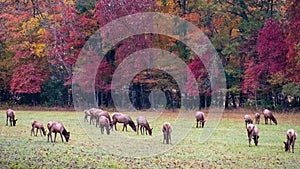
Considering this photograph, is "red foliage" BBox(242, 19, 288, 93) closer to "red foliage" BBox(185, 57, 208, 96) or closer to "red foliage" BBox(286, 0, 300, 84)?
"red foliage" BBox(286, 0, 300, 84)

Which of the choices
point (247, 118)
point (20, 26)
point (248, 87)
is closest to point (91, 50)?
point (20, 26)

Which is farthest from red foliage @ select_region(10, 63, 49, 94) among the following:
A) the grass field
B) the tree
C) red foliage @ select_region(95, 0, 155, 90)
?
the grass field

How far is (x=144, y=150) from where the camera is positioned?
21016mm

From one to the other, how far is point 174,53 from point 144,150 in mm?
28748

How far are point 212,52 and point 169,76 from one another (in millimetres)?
5100

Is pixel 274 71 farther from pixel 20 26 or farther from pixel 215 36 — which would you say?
pixel 20 26

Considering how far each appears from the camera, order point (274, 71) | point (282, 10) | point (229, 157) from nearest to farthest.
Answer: point (229, 157) < point (274, 71) < point (282, 10)

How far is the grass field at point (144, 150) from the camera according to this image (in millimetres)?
17359

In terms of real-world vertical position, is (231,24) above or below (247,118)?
above

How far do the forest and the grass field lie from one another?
1515 cm

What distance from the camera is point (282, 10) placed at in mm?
46344

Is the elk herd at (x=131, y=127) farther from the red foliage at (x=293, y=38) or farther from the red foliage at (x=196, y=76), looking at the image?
the red foliage at (x=196, y=76)

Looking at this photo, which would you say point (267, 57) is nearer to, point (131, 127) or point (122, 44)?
point (122, 44)

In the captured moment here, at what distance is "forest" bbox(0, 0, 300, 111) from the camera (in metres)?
43.2
